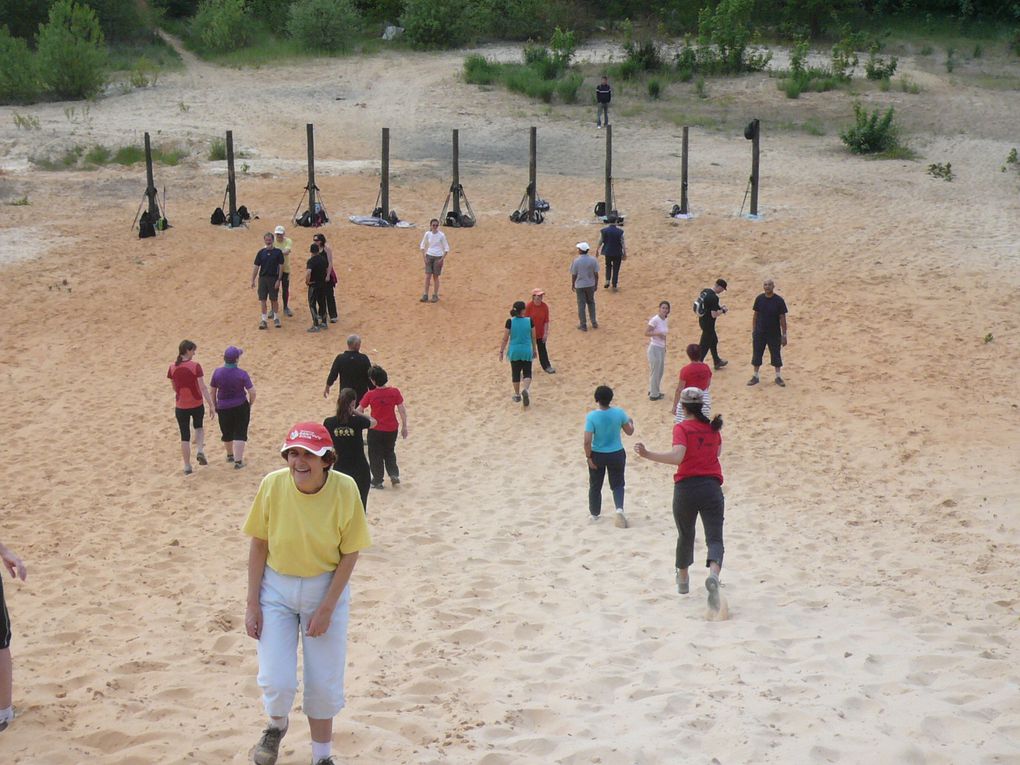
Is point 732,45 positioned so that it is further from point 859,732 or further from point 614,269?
point 859,732

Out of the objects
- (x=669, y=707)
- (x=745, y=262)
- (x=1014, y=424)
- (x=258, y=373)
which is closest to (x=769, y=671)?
(x=669, y=707)

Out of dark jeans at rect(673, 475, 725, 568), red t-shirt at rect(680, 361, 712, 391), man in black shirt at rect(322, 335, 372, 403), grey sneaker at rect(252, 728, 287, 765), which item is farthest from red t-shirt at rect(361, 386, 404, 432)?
grey sneaker at rect(252, 728, 287, 765)

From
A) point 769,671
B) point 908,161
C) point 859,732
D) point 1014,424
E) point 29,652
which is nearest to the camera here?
point 859,732

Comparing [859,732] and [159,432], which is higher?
[859,732]

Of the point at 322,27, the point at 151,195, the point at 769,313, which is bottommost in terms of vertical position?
the point at 769,313

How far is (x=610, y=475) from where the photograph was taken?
37.8 feet

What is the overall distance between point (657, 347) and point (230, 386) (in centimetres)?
569

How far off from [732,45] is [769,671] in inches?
1296

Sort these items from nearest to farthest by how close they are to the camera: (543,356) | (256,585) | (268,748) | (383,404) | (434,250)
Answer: (256,585)
(268,748)
(383,404)
(543,356)
(434,250)

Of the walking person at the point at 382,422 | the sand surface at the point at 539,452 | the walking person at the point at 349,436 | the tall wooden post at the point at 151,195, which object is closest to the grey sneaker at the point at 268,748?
the sand surface at the point at 539,452

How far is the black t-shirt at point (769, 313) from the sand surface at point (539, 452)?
88 cm

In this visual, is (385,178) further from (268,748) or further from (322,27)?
(322,27)

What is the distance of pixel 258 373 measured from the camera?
1791 cm

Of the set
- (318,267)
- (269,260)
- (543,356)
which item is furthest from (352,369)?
(269,260)
